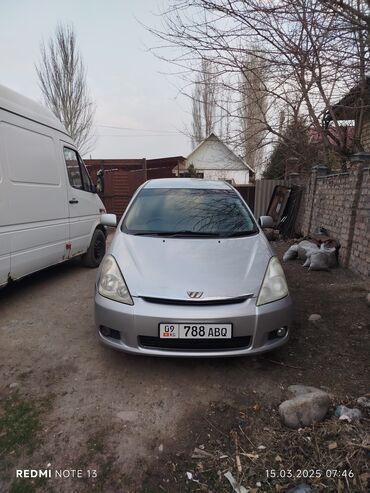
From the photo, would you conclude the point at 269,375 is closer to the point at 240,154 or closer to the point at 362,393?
the point at 362,393

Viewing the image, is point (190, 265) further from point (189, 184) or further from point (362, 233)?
point (362, 233)

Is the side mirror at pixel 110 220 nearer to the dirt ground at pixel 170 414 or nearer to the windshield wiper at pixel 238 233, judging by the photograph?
the dirt ground at pixel 170 414

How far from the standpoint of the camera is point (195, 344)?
2.45 meters

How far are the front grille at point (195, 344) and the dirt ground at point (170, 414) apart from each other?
1.05ft

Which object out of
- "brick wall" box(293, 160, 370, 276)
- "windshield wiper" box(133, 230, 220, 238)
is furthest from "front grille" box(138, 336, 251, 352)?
"brick wall" box(293, 160, 370, 276)

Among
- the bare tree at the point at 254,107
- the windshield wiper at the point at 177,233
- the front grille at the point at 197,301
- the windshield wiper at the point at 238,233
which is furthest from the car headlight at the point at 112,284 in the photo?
the bare tree at the point at 254,107

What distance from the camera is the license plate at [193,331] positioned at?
239cm

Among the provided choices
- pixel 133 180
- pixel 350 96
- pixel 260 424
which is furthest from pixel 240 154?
pixel 260 424

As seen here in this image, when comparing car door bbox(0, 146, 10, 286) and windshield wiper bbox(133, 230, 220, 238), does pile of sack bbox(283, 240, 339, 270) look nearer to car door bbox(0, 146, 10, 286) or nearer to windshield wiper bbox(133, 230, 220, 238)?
windshield wiper bbox(133, 230, 220, 238)

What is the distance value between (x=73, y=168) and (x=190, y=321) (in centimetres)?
408

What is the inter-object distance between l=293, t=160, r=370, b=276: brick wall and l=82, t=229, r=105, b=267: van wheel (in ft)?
14.1

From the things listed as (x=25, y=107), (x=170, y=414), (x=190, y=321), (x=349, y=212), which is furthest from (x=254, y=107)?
(x=170, y=414)

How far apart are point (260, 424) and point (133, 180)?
1126 centimetres

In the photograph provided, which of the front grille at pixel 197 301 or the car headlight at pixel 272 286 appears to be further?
the car headlight at pixel 272 286
